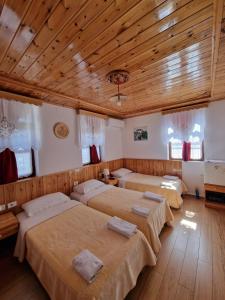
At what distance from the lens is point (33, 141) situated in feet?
8.56

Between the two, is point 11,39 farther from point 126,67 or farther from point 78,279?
point 78,279

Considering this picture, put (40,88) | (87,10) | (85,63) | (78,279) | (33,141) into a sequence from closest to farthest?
1. (87,10)
2. (78,279)
3. (85,63)
4. (40,88)
5. (33,141)

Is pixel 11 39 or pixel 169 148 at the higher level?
pixel 11 39

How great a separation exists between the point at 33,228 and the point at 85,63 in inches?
84.7

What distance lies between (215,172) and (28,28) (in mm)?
3773

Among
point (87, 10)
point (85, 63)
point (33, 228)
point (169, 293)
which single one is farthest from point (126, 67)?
point (169, 293)

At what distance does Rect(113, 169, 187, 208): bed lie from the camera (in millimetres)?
3166

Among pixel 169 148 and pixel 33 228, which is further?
pixel 169 148

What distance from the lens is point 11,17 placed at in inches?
41.9

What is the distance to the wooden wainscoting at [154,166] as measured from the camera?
3980 millimetres

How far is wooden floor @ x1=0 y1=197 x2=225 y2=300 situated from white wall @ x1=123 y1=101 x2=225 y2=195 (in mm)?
1416

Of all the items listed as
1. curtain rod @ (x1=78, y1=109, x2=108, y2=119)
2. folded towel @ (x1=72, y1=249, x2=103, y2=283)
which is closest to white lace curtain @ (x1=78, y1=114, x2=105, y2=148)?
curtain rod @ (x1=78, y1=109, x2=108, y2=119)

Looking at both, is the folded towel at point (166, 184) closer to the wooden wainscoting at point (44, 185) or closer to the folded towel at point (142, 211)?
the folded towel at point (142, 211)

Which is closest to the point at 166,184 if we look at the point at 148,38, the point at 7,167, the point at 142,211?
the point at 142,211
